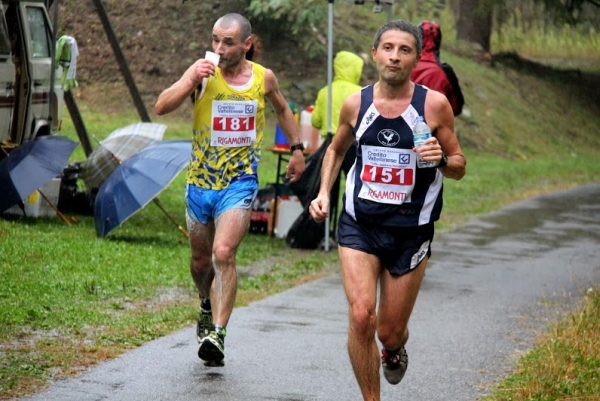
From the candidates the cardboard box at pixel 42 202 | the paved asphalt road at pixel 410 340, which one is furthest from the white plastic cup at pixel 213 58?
the cardboard box at pixel 42 202

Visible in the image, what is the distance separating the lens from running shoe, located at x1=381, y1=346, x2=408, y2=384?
6.86 metres

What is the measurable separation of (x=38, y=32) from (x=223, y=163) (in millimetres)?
8085

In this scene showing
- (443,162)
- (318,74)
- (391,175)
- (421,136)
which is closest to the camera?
(421,136)

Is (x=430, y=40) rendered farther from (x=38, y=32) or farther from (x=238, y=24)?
(x=38, y=32)

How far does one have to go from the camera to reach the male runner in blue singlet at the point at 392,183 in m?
6.41

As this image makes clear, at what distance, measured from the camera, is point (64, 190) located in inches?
610

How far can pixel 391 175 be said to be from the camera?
644cm

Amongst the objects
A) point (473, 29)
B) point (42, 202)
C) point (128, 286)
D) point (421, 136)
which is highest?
point (421, 136)

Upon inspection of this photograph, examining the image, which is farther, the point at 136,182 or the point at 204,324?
the point at 136,182

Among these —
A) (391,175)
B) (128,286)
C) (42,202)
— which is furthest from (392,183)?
(42,202)

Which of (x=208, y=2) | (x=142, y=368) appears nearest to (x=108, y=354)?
(x=142, y=368)

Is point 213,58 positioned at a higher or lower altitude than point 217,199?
higher

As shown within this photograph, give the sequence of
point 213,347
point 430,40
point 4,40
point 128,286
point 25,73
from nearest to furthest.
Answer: point 213,347 → point 128,286 → point 430,40 → point 4,40 → point 25,73

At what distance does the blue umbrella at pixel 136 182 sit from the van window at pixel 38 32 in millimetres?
2613
